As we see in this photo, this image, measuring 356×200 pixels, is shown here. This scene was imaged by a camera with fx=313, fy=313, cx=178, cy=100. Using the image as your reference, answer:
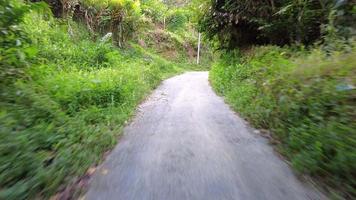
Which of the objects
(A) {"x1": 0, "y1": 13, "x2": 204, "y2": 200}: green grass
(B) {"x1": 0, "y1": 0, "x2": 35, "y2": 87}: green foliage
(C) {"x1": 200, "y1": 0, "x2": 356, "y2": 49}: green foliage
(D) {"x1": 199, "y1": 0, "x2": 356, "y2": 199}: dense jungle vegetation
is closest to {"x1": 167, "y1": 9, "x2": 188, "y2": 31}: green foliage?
(C) {"x1": 200, "y1": 0, "x2": 356, "y2": 49}: green foliage

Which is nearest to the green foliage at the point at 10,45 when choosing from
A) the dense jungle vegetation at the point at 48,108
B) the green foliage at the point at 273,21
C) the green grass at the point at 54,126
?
the dense jungle vegetation at the point at 48,108

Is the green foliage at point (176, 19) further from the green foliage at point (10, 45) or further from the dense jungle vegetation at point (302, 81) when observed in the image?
the green foliage at point (10, 45)

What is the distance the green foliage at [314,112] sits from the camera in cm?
400

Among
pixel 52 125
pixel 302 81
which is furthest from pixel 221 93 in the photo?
pixel 52 125

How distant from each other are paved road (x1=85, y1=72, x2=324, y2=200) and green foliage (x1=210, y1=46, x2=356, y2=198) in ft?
1.13

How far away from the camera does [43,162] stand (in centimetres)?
414

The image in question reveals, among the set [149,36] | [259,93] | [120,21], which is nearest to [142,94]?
[259,93]

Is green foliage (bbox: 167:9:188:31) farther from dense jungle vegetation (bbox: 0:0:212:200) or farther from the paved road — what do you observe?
the paved road

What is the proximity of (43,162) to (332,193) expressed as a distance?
368cm

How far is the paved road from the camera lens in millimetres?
3938

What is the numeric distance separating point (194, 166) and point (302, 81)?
2.73m

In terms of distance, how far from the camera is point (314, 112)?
199 inches

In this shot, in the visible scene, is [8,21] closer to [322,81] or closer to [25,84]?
[25,84]

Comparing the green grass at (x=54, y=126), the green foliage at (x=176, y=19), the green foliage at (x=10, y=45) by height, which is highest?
the green foliage at (x=176, y=19)
